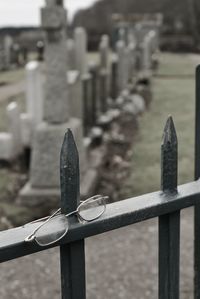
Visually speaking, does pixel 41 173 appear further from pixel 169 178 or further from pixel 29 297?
pixel 169 178

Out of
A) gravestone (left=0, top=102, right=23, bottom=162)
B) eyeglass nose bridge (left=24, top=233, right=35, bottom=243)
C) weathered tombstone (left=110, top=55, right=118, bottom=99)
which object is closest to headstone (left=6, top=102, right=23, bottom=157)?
gravestone (left=0, top=102, right=23, bottom=162)

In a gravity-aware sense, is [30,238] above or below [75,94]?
above

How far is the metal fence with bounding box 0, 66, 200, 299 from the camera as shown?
3.78ft

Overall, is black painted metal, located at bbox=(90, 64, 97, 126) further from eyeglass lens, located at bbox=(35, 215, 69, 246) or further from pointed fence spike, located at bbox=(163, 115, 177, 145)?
eyeglass lens, located at bbox=(35, 215, 69, 246)

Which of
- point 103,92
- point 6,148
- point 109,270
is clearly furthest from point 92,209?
point 103,92

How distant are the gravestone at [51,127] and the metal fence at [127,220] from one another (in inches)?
143

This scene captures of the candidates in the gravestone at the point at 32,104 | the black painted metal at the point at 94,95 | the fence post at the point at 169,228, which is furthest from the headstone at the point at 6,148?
the fence post at the point at 169,228

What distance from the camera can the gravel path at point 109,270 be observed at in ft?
11.8

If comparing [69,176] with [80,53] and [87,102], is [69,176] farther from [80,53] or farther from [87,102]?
[80,53]

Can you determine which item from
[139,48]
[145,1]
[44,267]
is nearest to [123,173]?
[44,267]

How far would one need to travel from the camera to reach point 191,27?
37406 millimetres

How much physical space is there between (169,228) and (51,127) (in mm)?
3816

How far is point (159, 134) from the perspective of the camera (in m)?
8.56

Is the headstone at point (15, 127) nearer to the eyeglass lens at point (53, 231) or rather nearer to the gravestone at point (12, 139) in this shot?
the gravestone at point (12, 139)
